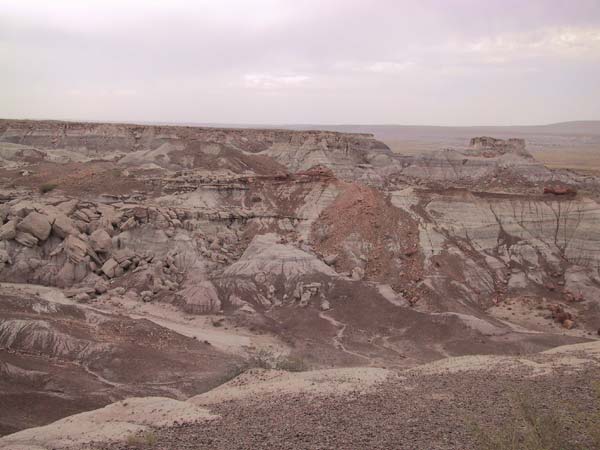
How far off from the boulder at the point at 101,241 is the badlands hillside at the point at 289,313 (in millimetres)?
140

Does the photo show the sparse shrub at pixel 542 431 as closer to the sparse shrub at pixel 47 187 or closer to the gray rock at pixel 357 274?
the gray rock at pixel 357 274

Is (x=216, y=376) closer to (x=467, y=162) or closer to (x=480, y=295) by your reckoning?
(x=480, y=295)

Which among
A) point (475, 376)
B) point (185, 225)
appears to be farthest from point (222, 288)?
point (475, 376)

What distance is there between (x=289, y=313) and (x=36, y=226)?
17193 millimetres

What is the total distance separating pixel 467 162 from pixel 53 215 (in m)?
56.8

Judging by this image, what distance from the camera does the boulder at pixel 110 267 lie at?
34866 mm

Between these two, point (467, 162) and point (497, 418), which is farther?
point (467, 162)

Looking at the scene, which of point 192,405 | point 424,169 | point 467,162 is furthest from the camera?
point 424,169

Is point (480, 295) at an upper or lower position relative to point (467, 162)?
lower

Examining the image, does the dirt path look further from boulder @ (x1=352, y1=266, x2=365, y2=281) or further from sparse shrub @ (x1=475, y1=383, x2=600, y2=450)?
sparse shrub @ (x1=475, y1=383, x2=600, y2=450)

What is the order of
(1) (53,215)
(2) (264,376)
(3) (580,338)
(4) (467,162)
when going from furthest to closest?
(4) (467,162)
(1) (53,215)
(3) (580,338)
(2) (264,376)

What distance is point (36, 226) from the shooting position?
35031mm

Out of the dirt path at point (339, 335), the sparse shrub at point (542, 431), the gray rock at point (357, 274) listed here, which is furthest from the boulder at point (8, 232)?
the sparse shrub at point (542, 431)

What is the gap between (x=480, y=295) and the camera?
109 ft
